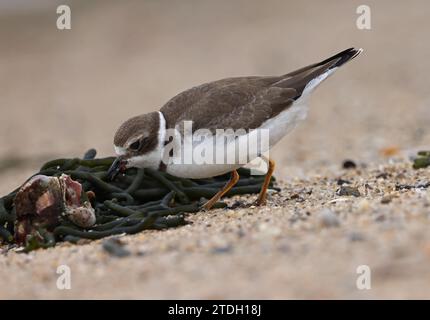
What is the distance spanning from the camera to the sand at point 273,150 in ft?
14.4

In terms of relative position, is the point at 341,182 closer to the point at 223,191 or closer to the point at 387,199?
the point at 223,191

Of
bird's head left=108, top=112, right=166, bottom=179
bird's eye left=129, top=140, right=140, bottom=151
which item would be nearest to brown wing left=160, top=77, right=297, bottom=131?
bird's head left=108, top=112, right=166, bottom=179

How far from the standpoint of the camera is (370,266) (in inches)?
166

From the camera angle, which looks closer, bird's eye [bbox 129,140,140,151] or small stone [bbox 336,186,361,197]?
bird's eye [bbox 129,140,140,151]

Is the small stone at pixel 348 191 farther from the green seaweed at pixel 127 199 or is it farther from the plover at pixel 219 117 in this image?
the green seaweed at pixel 127 199

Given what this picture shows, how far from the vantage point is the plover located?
6.31 meters

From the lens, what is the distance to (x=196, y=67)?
1734 centimetres

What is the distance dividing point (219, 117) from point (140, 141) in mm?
730

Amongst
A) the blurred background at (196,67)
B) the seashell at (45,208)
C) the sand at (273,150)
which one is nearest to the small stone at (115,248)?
the sand at (273,150)

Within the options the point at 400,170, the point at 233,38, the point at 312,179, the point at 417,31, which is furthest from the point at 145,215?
the point at 233,38

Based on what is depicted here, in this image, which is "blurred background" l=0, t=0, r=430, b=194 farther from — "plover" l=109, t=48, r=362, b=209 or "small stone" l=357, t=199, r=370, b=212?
"small stone" l=357, t=199, r=370, b=212

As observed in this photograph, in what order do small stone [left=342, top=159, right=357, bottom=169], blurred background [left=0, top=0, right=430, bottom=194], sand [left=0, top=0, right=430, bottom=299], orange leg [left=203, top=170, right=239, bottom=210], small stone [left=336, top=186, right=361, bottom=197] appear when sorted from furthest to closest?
1. blurred background [left=0, top=0, right=430, bottom=194]
2. small stone [left=342, top=159, right=357, bottom=169]
3. orange leg [left=203, top=170, right=239, bottom=210]
4. small stone [left=336, top=186, right=361, bottom=197]
5. sand [left=0, top=0, right=430, bottom=299]

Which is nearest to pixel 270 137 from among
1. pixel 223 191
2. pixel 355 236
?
pixel 223 191
